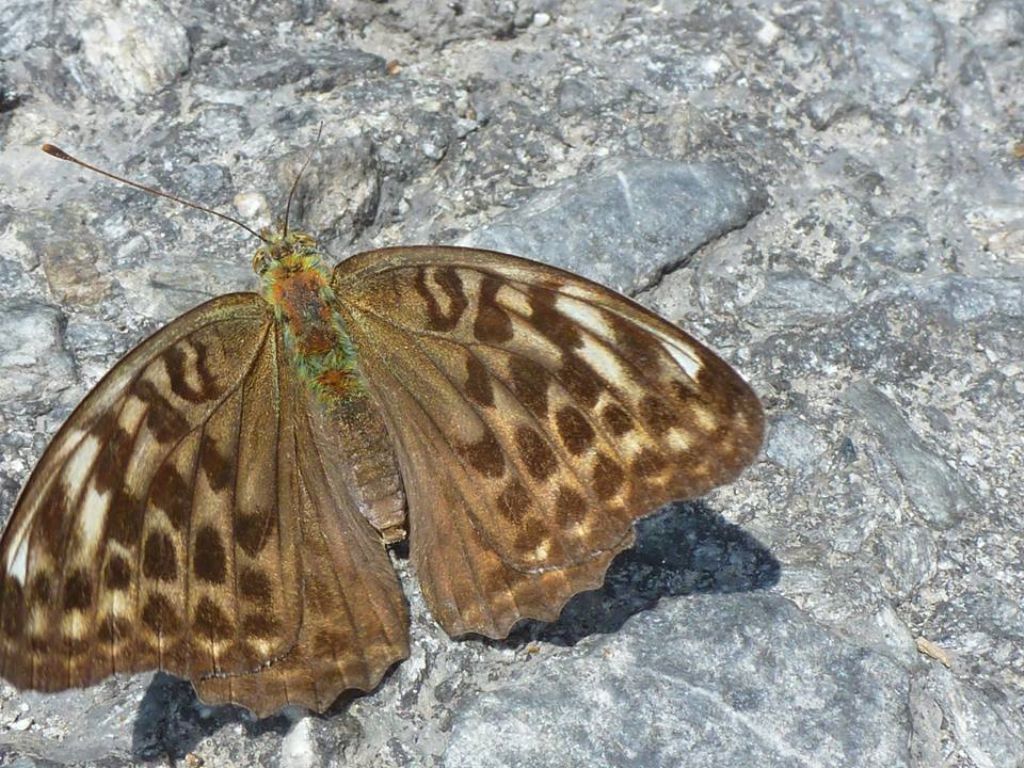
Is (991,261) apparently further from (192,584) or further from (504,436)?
(192,584)

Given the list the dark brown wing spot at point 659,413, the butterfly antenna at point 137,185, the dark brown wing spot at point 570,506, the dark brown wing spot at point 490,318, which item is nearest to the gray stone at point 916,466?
the dark brown wing spot at point 659,413

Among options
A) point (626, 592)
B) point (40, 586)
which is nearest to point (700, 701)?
point (626, 592)

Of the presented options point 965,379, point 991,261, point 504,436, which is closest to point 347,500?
point 504,436

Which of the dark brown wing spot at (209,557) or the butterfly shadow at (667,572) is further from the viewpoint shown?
the butterfly shadow at (667,572)

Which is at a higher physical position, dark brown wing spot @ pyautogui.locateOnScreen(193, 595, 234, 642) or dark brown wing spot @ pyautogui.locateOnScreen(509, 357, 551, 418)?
dark brown wing spot @ pyautogui.locateOnScreen(509, 357, 551, 418)

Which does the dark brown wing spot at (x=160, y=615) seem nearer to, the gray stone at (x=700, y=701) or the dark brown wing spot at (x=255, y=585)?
the dark brown wing spot at (x=255, y=585)

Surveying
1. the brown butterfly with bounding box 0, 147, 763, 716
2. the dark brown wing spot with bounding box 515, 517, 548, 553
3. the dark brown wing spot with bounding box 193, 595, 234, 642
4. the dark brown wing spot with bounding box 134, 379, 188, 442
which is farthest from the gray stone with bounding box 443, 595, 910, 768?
the dark brown wing spot with bounding box 134, 379, 188, 442

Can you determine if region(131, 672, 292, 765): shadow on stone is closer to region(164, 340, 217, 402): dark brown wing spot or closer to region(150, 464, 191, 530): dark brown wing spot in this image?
region(150, 464, 191, 530): dark brown wing spot
